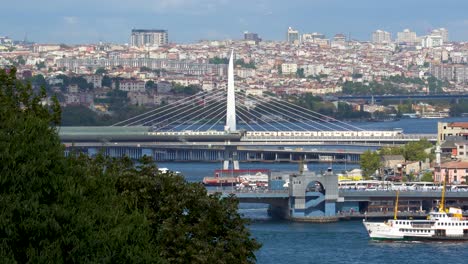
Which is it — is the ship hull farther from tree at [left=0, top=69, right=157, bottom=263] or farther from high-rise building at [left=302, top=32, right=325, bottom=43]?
high-rise building at [left=302, top=32, right=325, bottom=43]

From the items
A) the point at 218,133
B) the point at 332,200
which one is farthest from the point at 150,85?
the point at 332,200

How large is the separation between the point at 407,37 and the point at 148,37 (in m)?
25.6

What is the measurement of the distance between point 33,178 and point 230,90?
37.6 metres

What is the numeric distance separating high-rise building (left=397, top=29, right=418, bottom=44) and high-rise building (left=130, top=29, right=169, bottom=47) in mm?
22427

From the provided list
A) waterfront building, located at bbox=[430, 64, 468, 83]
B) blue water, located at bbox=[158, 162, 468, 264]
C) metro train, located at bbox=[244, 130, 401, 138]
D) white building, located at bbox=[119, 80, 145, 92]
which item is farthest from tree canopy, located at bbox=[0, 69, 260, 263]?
waterfront building, located at bbox=[430, 64, 468, 83]

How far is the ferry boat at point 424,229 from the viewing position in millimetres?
20969

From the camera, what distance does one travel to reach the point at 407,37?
129125 millimetres

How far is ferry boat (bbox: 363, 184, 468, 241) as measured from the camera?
21.0m

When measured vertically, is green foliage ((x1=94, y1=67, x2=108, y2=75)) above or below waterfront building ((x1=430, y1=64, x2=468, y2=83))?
below

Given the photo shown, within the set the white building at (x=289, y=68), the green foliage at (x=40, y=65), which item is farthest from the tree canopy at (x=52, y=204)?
the white building at (x=289, y=68)

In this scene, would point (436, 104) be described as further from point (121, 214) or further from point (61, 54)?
point (121, 214)

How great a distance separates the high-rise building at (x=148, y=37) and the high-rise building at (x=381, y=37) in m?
21.6

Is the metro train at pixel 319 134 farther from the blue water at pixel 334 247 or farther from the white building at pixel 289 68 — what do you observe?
the white building at pixel 289 68

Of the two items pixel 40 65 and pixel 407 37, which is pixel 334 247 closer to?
pixel 40 65
